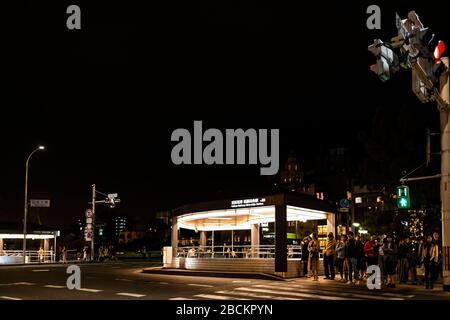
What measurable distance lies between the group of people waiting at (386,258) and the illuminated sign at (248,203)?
342 cm

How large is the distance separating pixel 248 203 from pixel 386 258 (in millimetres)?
8434

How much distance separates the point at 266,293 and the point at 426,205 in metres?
13.6

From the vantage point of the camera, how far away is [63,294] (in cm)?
1633

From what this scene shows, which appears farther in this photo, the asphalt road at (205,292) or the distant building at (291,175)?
the distant building at (291,175)

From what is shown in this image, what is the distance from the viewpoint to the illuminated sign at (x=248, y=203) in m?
26.2

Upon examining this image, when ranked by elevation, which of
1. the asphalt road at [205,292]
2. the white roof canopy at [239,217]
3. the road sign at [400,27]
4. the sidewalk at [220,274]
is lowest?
the sidewalk at [220,274]

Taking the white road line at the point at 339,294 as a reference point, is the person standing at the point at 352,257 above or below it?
above

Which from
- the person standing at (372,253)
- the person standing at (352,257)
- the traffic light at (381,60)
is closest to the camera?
the traffic light at (381,60)

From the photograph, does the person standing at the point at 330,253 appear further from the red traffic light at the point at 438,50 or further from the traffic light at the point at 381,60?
the traffic light at the point at 381,60

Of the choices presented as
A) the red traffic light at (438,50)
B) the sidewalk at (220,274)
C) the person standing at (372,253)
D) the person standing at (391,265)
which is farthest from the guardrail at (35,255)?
the red traffic light at (438,50)

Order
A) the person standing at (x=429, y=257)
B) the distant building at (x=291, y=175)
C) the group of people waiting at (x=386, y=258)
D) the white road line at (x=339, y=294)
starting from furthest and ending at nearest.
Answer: the distant building at (x=291, y=175) → the group of people waiting at (x=386, y=258) → the person standing at (x=429, y=257) → the white road line at (x=339, y=294)

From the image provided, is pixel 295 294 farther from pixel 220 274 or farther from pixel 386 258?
pixel 220 274
